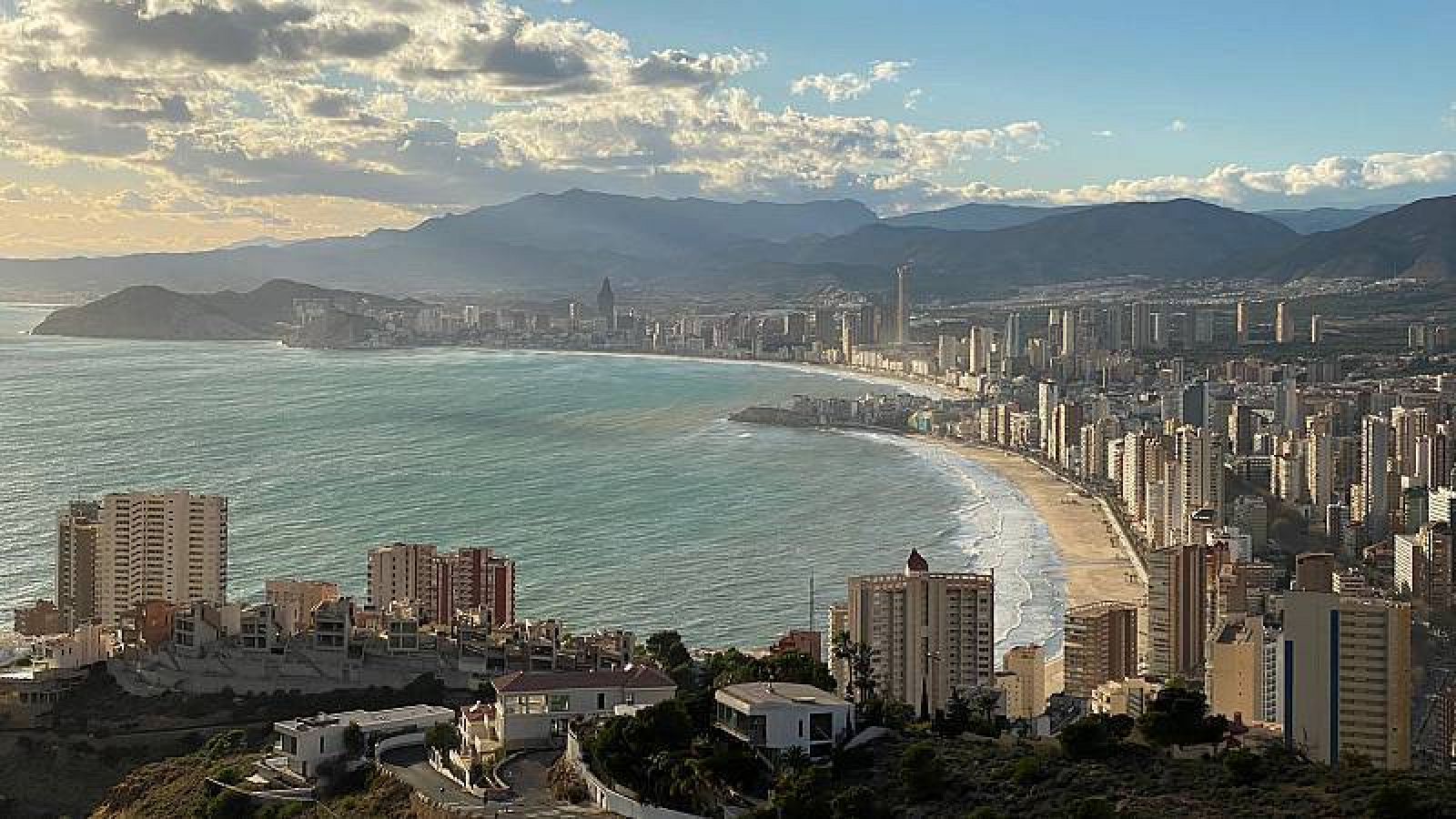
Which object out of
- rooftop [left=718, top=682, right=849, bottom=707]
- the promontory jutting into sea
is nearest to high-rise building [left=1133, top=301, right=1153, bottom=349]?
the promontory jutting into sea

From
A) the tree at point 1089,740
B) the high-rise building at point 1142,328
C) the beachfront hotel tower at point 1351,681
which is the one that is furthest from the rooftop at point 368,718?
the high-rise building at point 1142,328

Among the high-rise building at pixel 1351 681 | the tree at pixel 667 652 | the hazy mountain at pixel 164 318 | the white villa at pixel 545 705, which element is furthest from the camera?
the hazy mountain at pixel 164 318

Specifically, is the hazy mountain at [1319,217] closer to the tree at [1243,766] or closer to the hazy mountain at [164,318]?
the hazy mountain at [164,318]

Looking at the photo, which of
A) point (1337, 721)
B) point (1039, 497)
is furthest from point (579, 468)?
point (1337, 721)

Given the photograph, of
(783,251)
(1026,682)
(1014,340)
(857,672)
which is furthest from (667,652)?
(783,251)

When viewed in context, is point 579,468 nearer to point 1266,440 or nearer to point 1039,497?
point 1039,497

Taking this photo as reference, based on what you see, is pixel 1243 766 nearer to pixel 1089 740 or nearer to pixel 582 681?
pixel 1089 740
